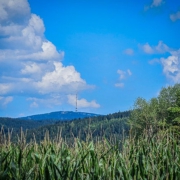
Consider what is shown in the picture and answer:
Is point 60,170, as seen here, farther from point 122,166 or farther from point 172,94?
point 172,94

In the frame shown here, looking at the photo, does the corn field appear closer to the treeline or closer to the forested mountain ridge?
the treeline

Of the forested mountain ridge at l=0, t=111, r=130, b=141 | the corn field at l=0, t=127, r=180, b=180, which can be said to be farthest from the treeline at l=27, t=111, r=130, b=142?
the corn field at l=0, t=127, r=180, b=180

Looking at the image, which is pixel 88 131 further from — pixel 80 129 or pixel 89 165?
pixel 89 165

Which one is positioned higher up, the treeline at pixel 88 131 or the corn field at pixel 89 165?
the treeline at pixel 88 131

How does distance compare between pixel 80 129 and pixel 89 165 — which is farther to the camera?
pixel 80 129

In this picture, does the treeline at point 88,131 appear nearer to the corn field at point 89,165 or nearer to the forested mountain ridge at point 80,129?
the forested mountain ridge at point 80,129

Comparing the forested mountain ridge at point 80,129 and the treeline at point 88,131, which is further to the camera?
the forested mountain ridge at point 80,129

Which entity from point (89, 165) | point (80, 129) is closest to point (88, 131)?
point (80, 129)

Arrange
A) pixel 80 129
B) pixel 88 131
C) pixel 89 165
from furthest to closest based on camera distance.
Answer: pixel 80 129 < pixel 88 131 < pixel 89 165

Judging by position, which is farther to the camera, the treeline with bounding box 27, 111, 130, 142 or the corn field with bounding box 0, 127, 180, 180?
the treeline with bounding box 27, 111, 130, 142

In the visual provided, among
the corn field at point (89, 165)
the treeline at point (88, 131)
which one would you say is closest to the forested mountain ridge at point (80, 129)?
the treeline at point (88, 131)

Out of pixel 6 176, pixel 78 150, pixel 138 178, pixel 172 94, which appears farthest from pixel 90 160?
pixel 172 94

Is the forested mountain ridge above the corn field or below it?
above

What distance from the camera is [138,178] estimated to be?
24.0 ft
